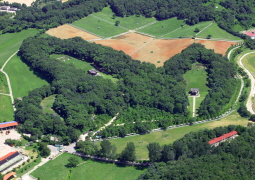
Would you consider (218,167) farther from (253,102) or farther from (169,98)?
(253,102)

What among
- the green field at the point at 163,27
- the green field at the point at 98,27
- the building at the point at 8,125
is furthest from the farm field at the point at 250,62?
the building at the point at 8,125

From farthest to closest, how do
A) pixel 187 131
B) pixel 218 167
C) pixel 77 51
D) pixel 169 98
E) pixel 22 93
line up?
pixel 77 51 → pixel 22 93 → pixel 169 98 → pixel 187 131 → pixel 218 167

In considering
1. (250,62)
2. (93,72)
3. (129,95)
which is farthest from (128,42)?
(129,95)

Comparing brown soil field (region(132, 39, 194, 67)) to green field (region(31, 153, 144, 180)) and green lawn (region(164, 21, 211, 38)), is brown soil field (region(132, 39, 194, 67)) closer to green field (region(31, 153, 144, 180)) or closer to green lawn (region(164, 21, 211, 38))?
green lawn (region(164, 21, 211, 38))

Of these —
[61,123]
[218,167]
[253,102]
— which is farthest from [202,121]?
[61,123]

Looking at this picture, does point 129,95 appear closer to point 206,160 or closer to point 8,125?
point 8,125

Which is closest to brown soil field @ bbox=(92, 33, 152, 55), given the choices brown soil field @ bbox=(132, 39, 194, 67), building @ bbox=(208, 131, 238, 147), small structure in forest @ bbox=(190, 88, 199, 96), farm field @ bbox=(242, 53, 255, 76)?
brown soil field @ bbox=(132, 39, 194, 67)
